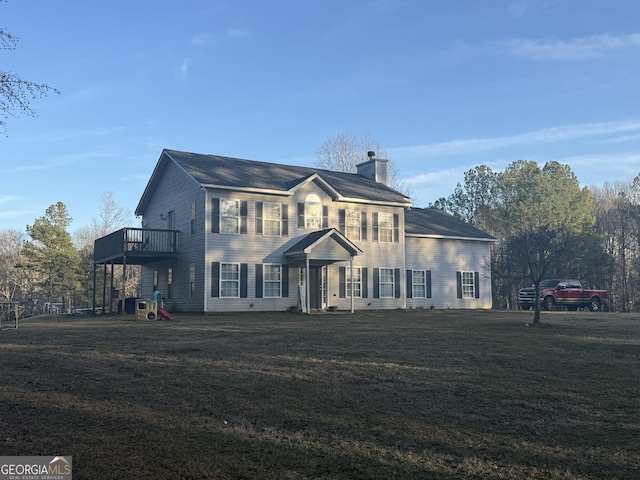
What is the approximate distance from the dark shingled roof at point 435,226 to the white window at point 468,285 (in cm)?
218

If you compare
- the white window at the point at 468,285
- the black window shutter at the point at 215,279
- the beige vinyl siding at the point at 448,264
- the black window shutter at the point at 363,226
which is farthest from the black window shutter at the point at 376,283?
the black window shutter at the point at 215,279

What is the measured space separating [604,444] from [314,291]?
2142 centimetres

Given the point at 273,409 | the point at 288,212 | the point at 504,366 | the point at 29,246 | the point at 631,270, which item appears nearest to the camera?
the point at 273,409

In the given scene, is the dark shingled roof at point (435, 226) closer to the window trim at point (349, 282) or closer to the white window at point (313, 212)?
the window trim at point (349, 282)

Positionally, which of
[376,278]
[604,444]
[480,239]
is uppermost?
A: [480,239]

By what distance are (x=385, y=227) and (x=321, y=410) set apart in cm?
2261

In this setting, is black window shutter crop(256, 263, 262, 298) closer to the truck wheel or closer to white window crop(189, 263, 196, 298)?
white window crop(189, 263, 196, 298)

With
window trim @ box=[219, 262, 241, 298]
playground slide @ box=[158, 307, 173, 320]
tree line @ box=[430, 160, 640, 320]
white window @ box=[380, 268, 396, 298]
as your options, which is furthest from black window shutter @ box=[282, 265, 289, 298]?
tree line @ box=[430, 160, 640, 320]

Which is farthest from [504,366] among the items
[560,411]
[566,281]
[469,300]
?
[566,281]

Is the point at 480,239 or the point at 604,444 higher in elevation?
the point at 480,239

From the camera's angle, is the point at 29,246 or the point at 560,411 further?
the point at 29,246

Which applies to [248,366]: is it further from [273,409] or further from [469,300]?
[469,300]

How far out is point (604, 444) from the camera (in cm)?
520

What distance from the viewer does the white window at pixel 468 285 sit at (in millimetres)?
Result: 31016
